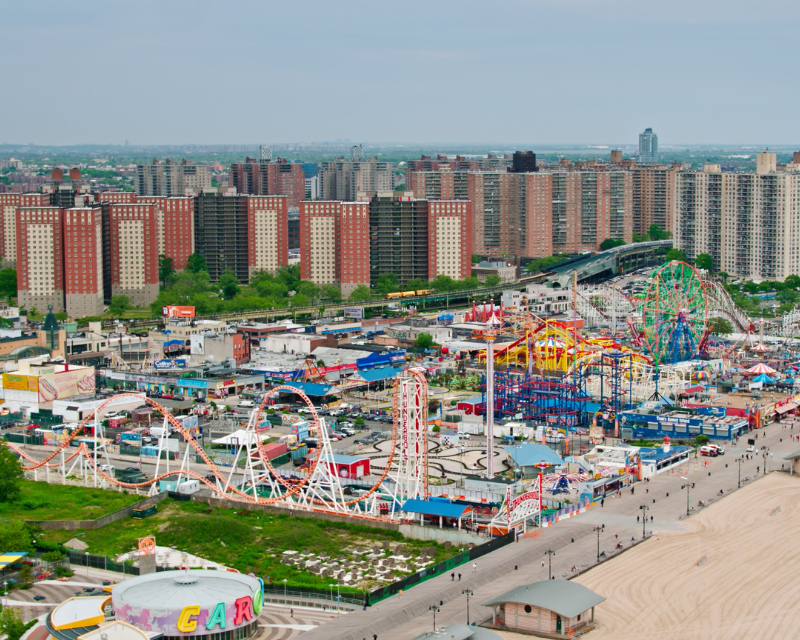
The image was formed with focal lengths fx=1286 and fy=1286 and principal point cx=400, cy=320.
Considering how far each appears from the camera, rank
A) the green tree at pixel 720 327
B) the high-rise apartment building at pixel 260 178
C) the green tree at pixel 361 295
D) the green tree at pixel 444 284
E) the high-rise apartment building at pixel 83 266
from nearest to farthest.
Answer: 1. the green tree at pixel 720 327
2. the high-rise apartment building at pixel 83 266
3. the green tree at pixel 361 295
4. the green tree at pixel 444 284
5. the high-rise apartment building at pixel 260 178

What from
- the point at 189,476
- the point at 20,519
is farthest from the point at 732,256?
the point at 20,519

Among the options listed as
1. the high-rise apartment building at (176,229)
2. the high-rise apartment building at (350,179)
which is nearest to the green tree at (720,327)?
the high-rise apartment building at (176,229)

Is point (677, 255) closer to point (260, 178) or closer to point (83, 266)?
point (83, 266)

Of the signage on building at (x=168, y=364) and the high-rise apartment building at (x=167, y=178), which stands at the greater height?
the high-rise apartment building at (x=167, y=178)

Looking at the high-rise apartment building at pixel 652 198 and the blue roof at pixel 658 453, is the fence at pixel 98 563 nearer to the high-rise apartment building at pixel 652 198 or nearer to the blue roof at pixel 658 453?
the blue roof at pixel 658 453

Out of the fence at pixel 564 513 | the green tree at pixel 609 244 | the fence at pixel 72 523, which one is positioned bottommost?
the fence at pixel 564 513

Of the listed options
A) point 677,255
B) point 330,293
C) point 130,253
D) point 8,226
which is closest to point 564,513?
point 330,293

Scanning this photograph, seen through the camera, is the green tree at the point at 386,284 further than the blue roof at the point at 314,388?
Yes

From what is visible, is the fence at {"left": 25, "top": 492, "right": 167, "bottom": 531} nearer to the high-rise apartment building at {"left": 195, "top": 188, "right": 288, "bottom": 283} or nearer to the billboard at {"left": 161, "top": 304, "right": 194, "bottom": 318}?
the billboard at {"left": 161, "top": 304, "right": 194, "bottom": 318}
